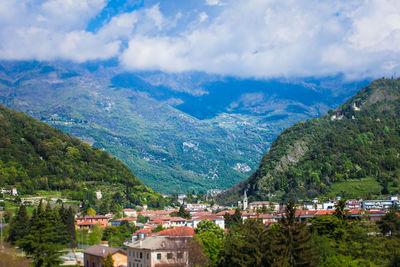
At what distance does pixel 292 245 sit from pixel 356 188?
417ft

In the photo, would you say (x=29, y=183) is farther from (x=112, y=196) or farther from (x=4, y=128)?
(x=4, y=128)

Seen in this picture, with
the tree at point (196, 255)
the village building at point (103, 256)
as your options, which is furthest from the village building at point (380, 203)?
the tree at point (196, 255)

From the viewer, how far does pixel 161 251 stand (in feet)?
225

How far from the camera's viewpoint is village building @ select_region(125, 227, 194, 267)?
67.8 m

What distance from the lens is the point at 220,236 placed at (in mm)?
83562

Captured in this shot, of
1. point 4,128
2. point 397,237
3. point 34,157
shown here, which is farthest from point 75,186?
point 397,237

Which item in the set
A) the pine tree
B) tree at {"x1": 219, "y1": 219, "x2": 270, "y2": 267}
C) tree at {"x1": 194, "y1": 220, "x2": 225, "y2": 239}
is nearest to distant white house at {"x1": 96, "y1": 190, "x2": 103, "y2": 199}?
the pine tree

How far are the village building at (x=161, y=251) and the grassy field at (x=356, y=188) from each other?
100 meters

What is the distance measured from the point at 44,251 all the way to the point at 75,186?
98046 mm

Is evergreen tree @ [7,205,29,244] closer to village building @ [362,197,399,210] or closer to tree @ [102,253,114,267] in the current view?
tree @ [102,253,114,267]

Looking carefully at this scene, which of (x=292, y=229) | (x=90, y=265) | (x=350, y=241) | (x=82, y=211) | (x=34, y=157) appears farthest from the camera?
(x=34, y=157)

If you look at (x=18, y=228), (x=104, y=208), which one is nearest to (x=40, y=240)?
(x=18, y=228)

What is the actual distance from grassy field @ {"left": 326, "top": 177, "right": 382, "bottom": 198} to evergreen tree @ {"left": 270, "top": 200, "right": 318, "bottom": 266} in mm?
109772

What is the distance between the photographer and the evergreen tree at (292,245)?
53.3 meters
